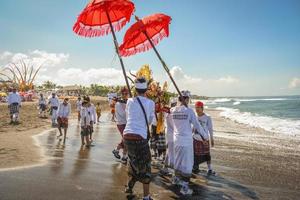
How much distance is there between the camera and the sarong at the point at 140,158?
5.13m

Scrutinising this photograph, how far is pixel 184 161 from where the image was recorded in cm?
589

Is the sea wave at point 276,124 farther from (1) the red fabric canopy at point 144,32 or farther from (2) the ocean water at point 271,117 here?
(1) the red fabric canopy at point 144,32

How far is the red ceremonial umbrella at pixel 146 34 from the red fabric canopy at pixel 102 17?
304 millimetres

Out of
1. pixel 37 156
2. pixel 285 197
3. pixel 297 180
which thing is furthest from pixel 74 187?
pixel 297 180

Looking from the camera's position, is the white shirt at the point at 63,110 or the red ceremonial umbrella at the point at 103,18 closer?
the red ceremonial umbrella at the point at 103,18

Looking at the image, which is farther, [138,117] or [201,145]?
A: [201,145]

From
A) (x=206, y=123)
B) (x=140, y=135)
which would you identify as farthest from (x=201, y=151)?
(x=140, y=135)

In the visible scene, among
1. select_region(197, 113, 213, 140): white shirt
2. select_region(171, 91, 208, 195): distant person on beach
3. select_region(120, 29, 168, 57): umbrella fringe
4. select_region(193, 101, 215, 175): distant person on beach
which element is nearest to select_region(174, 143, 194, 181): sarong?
select_region(171, 91, 208, 195): distant person on beach

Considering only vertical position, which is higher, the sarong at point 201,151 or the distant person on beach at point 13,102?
the distant person on beach at point 13,102

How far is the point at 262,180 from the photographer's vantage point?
730 cm

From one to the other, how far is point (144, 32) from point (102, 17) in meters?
0.95

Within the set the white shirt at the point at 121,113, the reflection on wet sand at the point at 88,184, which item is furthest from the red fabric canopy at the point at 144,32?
the reflection on wet sand at the point at 88,184

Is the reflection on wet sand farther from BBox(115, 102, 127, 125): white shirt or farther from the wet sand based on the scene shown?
BBox(115, 102, 127, 125): white shirt

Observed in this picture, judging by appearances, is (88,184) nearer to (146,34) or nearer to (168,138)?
(168,138)
